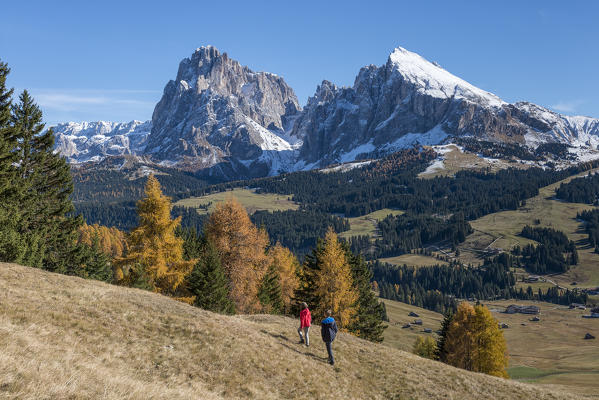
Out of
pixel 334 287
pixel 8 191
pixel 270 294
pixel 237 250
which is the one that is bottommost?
pixel 270 294

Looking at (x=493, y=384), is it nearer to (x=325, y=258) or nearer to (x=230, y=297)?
(x=325, y=258)

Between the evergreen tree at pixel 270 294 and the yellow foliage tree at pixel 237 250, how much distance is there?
4.45 meters

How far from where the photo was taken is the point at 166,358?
→ 19875mm

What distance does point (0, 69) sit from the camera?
35.2m

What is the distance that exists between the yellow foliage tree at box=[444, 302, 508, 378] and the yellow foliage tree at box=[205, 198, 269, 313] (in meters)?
39.2

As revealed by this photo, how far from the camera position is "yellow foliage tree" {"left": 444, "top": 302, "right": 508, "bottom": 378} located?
211 ft

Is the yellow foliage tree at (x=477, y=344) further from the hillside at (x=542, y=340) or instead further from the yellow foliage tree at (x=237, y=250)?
the yellow foliage tree at (x=237, y=250)

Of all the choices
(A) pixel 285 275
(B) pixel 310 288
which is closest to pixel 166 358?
(B) pixel 310 288

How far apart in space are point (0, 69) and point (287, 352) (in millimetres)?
36570

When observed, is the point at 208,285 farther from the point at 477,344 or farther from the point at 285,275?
the point at 477,344

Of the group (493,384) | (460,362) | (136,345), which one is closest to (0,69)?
(136,345)

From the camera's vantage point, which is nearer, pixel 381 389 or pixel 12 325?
pixel 12 325

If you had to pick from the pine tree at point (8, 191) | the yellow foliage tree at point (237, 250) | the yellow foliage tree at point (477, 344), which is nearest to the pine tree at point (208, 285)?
the yellow foliage tree at point (237, 250)

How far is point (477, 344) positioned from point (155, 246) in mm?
57109
